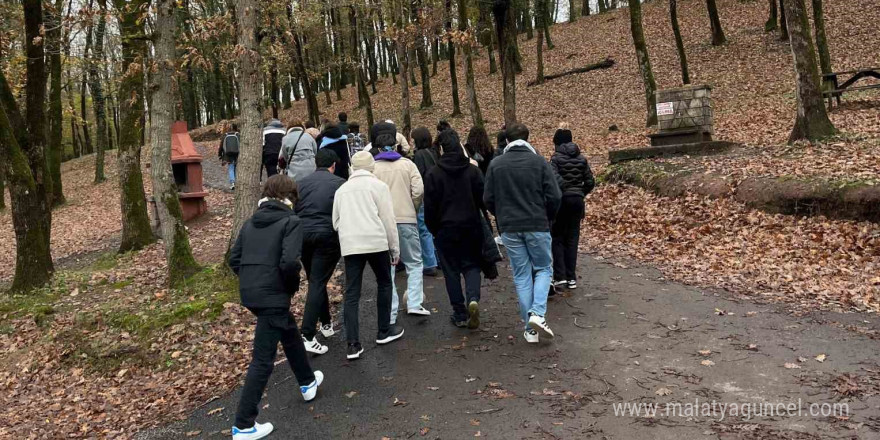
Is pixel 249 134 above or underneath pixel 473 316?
above

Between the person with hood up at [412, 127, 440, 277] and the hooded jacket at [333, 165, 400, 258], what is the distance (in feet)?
2.90

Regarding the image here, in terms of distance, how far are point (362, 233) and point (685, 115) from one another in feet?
33.7

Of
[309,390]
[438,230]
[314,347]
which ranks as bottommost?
[309,390]

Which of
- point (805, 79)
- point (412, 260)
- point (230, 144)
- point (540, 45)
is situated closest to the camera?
point (412, 260)

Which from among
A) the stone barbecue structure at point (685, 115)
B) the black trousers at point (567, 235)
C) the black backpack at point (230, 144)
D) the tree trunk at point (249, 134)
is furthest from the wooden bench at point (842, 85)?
the black backpack at point (230, 144)

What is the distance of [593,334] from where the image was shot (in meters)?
6.55

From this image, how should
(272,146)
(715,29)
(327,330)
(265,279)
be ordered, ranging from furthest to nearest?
1. (715,29)
2. (272,146)
3. (327,330)
4. (265,279)

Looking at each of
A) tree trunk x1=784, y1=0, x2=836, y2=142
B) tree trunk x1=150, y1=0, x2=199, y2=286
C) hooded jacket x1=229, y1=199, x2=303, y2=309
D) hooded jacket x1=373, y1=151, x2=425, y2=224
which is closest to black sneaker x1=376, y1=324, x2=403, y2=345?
hooded jacket x1=373, y1=151, x2=425, y2=224

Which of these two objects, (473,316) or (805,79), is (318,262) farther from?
(805,79)

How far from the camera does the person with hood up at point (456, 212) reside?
264 inches

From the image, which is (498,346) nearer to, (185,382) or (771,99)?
(185,382)

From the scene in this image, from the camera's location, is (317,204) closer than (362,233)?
No

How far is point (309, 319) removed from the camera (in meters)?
6.62

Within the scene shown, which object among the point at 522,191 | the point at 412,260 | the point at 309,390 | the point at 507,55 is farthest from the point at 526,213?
the point at 507,55
